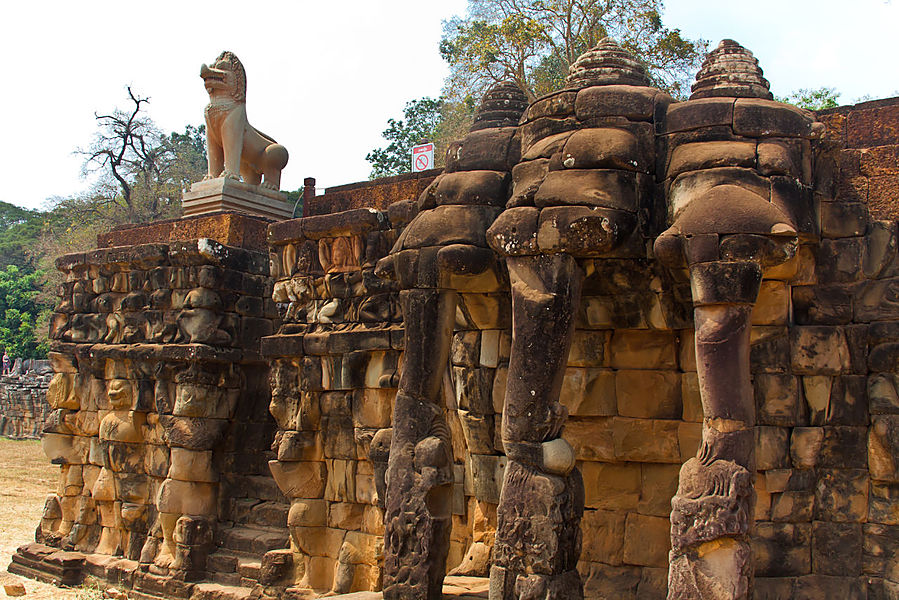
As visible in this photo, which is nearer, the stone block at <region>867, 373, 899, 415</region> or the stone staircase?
the stone block at <region>867, 373, 899, 415</region>

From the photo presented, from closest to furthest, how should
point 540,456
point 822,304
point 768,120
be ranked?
point 540,456 → point 768,120 → point 822,304

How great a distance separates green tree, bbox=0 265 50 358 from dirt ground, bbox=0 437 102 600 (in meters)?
11.2

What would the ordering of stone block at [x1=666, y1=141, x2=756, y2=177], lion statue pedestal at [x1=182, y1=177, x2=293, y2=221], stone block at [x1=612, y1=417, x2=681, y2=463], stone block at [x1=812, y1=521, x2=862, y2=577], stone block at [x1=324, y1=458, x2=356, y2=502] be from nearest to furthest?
1. stone block at [x1=666, y1=141, x2=756, y2=177]
2. stone block at [x1=812, y1=521, x2=862, y2=577]
3. stone block at [x1=612, y1=417, x2=681, y2=463]
4. stone block at [x1=324, y1=458, x2=356, y2=502]
5. lion statue pedestal at [x1=182, y1=177, x2=293, y2=221]

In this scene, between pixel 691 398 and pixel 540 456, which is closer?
pixel 540 456

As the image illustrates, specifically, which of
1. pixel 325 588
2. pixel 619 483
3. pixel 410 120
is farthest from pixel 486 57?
pixel 619 483

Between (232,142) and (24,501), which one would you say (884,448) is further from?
(24,501)

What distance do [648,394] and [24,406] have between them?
25.7m

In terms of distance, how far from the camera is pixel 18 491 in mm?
16969

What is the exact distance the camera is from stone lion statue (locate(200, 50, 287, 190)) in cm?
1102

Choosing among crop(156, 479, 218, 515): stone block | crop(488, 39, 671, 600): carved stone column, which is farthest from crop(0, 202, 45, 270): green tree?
crop(488, 39, 671, 600): carved stone column

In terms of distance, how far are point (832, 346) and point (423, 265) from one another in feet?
8.57

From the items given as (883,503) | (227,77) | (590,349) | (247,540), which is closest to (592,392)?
(590,349)

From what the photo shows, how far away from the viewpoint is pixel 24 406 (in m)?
27.4

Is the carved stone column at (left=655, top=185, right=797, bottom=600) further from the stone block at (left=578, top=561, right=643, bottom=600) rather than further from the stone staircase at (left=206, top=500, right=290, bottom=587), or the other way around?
the stone staircase at (left=206, top=500, right=290, bottom=587)
